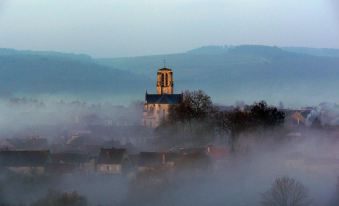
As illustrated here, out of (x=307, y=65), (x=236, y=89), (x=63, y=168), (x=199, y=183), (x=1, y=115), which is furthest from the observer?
(x=307, y=65)

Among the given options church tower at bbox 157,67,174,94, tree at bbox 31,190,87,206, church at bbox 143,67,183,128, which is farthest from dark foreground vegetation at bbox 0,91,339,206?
church tower at bbox 157,67,174,94

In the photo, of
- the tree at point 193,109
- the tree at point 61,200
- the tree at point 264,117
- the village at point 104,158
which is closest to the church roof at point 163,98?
the tree at point 193,109

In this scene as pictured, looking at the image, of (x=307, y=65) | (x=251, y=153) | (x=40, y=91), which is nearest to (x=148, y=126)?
(x=251, y=153)

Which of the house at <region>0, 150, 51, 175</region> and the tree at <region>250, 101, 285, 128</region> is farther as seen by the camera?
the tree at <region>250, 101, 285, 128</region>

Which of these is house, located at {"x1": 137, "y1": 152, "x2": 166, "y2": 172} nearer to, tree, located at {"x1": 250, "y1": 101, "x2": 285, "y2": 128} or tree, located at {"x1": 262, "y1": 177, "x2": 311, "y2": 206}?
tree, located at {"x1": 262, "y1": 177, "x2": 311, "y2": 206}

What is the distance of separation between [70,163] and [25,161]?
54.5 inches

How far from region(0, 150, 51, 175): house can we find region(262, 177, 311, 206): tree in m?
6.75

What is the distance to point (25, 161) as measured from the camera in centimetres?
2238

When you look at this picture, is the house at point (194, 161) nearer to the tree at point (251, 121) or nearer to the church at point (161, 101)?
the tree at point (251, 121)

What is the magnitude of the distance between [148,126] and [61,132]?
4.72 meters

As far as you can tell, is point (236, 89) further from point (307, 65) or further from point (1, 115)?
point (1, 115)

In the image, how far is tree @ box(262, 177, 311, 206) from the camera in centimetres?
1725

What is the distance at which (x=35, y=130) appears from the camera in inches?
1511

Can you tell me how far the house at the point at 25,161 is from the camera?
2170 cm
